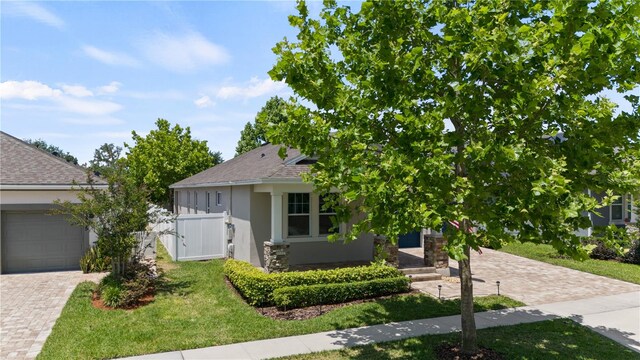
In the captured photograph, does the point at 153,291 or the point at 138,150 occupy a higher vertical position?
the point at 138,150

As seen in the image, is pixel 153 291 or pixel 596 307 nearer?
pixel 596 307

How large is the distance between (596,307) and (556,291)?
1.66 m

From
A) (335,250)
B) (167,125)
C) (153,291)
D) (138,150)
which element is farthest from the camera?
(167,125)

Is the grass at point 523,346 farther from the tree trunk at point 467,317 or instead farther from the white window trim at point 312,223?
the white window trim at point 312,223

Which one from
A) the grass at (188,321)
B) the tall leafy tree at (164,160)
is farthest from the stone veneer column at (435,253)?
the tall leafy tree at (164,160)

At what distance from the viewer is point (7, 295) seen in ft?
37.2

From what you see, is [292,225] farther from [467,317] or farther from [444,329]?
[467,317]

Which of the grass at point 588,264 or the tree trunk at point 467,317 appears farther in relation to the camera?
the grass at point 588,264

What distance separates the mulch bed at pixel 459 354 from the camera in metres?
7.46

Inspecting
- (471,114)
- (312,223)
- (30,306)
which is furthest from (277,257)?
(471,114)

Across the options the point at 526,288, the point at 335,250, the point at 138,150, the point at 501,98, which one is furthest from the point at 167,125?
the point at 501,98

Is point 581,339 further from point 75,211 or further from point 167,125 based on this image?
point 167,125

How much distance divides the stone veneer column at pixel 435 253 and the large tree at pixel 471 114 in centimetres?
599

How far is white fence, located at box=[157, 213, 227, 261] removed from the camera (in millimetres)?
16469
